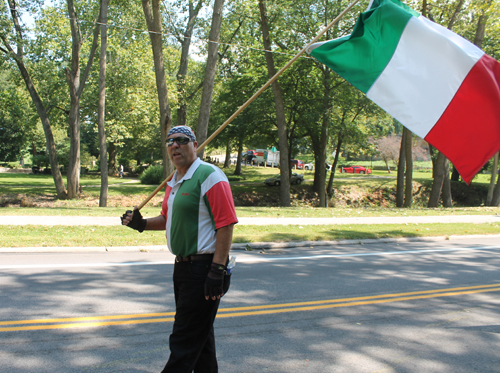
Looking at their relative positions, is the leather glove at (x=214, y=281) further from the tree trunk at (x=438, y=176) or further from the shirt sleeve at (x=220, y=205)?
the tree trunk at (x=438, y=176)

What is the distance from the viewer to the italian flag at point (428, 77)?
182 inches

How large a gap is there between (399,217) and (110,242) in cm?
1184

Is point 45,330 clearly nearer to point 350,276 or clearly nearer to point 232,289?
point 232,289

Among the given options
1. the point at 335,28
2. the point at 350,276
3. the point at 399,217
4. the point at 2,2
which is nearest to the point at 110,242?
the point at 350,276

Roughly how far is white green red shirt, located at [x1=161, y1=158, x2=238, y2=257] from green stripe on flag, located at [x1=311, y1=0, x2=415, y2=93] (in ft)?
8.78

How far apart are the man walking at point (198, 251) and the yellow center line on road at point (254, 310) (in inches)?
82.2

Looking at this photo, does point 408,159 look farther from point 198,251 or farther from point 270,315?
point 198,251

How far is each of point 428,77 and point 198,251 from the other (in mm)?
3340

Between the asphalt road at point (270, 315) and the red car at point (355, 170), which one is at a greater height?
the red car at point (355, 170)

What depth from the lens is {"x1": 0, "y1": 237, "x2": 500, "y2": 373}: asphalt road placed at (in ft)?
14.4

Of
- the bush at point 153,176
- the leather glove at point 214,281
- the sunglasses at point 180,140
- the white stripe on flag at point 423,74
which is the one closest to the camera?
the leather glove at point 214,281

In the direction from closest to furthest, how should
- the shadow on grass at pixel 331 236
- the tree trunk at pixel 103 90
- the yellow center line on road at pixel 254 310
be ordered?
1. the yellow center line on road at pixel 254 310
2. the shadow on grass at pixel 331 236
3. the tree trunk at pixel 103 90

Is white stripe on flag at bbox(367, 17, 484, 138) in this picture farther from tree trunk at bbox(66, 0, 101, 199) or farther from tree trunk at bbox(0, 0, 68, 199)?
tree trunk at bbox(0, 0, 68, 199)

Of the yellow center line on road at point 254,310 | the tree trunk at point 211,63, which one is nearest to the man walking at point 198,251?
the yellow center line on road at point 254,310
